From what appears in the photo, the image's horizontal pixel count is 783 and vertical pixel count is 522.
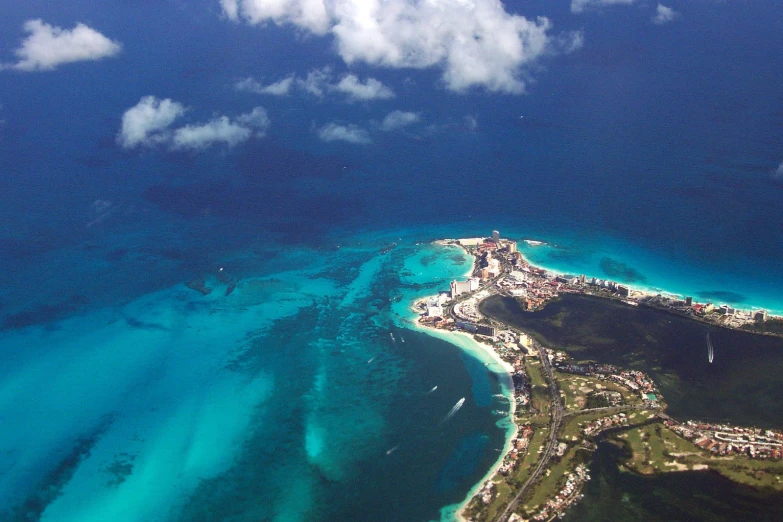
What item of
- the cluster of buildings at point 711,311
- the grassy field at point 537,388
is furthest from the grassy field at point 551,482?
the cluster of buildings at point 711,311

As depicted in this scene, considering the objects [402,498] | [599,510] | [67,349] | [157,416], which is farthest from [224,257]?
[599,510]

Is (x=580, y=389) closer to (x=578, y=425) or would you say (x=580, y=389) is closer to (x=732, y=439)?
(x=578, y=425)

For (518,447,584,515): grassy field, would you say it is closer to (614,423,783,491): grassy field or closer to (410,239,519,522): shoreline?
(410,239,519,522): shoreline

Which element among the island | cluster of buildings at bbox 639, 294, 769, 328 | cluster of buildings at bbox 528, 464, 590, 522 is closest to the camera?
cluster of buildings at bbox 528, 464, 590, 522

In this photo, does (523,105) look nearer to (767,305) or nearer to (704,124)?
(704,124)

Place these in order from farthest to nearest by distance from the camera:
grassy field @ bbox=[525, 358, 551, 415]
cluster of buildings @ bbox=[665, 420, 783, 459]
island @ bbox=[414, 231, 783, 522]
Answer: grassy field @ bbox=[525, 358, 551, 415]
cluster of buildings @ bbox=[665, 420, 783, 459]
island @ bbox=[414, 231, 783, 522]

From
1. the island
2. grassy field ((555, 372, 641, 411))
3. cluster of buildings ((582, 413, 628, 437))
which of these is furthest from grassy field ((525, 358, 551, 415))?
cluster of buildings ((582, 413, 628, 437))
